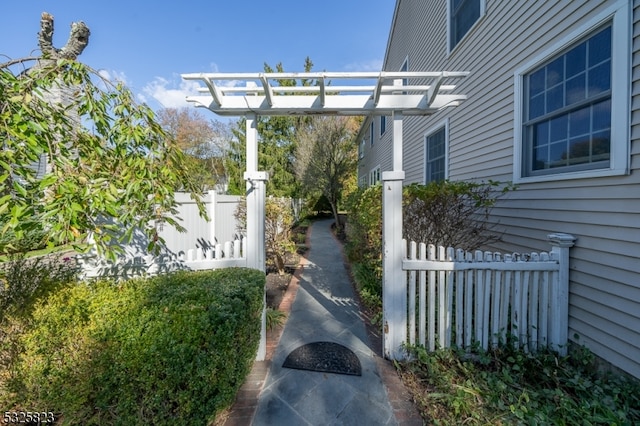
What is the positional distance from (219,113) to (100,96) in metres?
1.11

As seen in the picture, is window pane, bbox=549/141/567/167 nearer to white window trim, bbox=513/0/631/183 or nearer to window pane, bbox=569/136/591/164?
window pane, bbox=569/136/591/164

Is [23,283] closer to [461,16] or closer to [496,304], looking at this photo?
[496,304]

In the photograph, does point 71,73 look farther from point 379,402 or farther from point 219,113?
point 379,402

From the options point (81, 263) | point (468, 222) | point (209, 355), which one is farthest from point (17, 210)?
point (468, 222)

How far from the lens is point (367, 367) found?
2738 mm

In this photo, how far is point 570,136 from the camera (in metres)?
2.94

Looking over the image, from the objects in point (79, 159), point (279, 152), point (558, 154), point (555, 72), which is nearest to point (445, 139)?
point (555, 72)

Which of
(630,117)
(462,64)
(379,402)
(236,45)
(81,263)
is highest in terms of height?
(236,45)

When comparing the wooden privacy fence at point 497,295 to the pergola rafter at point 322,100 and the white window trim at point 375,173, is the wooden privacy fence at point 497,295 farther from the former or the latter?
the white window trim at point 375,173

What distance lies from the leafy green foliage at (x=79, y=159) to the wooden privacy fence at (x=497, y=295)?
244 cm

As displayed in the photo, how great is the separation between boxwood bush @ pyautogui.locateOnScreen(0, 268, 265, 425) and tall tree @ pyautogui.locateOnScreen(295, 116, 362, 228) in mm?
11378

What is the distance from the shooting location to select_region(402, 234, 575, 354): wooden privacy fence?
2725mm

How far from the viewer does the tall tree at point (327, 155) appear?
12.6 m

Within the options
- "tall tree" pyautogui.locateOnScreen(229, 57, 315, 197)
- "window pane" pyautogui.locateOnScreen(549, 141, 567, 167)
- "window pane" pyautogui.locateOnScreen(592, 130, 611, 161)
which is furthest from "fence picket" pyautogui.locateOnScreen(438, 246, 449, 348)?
"tall tree" pyautogui.locateOnScreen(229, 57, 315, 197)
